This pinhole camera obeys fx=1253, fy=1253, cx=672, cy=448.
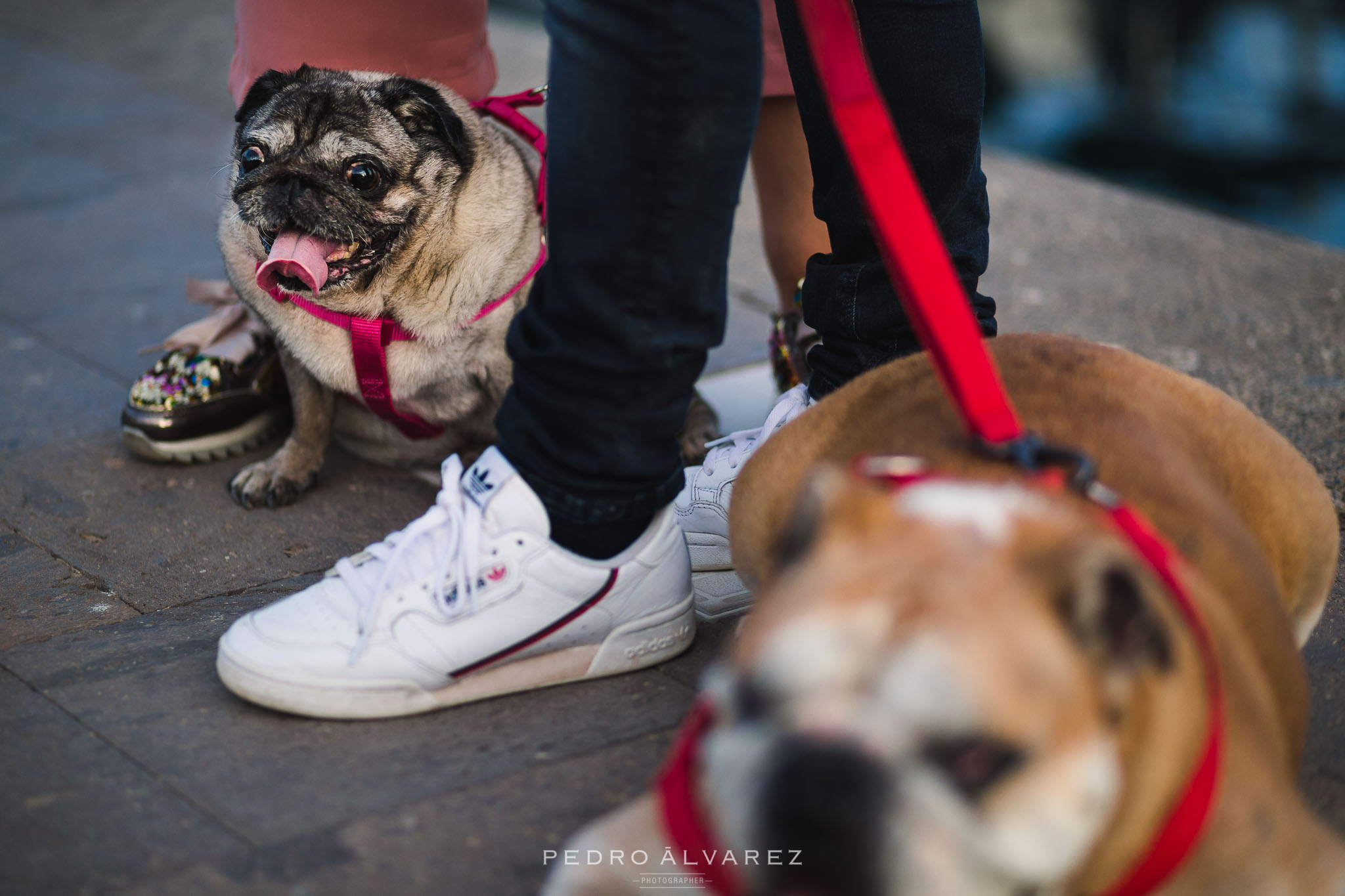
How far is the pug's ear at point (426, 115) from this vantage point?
9.39 ft

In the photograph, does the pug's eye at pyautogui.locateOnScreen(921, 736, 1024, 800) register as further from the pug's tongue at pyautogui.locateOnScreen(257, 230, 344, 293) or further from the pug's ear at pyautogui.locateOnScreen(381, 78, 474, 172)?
Answer: the pug's ear at pyautogui.locateOnScreen(381, 78, 474, 172)

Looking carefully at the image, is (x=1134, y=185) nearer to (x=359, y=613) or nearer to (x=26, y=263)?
(x=26, y=263)

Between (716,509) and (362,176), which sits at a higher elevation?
(362,176)

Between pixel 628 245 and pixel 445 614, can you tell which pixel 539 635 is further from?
pixel 628 245

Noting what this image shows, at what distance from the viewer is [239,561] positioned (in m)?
2.54

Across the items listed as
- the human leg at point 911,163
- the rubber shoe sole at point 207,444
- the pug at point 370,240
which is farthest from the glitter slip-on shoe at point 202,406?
the human leg at point 911,163

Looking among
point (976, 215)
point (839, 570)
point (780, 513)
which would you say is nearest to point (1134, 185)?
point (976, 215)

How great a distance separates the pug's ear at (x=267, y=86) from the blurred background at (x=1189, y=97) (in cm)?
583

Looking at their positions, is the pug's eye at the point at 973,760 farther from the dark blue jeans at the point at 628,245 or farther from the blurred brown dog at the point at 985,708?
the dark blue jeans at the point at 628,245

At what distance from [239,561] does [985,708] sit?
1.87 meters

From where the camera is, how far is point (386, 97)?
2.88 meters

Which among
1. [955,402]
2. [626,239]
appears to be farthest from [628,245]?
[955,402]

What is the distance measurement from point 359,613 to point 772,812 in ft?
3.27

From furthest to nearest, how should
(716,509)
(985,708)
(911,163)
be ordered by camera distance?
(716,509)
(911,163)
(985,708)
